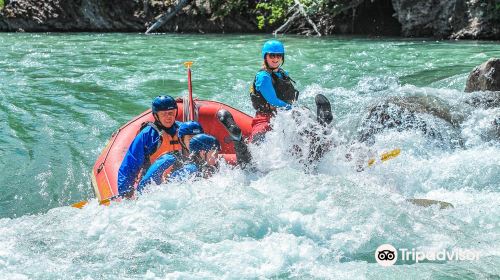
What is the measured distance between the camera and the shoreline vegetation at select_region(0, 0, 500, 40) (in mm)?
14672

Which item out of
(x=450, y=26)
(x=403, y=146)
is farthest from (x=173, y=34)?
(x=403, y=146)

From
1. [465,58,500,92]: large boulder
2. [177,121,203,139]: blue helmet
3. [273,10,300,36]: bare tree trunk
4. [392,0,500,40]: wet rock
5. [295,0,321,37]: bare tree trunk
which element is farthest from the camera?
[273,10,300,36]: bare tree trunk

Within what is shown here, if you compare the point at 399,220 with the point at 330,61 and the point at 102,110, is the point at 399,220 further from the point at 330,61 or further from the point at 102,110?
the point at 330,61

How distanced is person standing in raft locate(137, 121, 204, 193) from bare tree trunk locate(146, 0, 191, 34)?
14.3 metres

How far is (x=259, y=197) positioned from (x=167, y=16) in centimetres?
1490

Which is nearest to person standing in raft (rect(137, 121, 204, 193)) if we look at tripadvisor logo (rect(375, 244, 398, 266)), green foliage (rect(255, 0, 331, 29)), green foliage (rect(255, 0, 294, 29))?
tripadvisor logo (rect(375, 244, 398, 266))

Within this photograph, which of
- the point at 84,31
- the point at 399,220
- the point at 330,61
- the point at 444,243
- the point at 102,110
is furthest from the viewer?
the point at 84,31

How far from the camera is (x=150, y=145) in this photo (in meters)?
5.34

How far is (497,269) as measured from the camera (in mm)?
3963

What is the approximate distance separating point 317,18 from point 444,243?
12823 mm

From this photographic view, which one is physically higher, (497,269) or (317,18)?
(317,18)

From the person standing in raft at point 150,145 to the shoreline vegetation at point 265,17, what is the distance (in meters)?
10.6

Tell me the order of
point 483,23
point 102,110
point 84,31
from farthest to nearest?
point 84,31 → point 483,23 → point 102,110

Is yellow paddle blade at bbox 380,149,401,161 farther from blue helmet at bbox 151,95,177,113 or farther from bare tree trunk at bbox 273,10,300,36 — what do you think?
bare tree trunk at bbox 273,10,300,36
